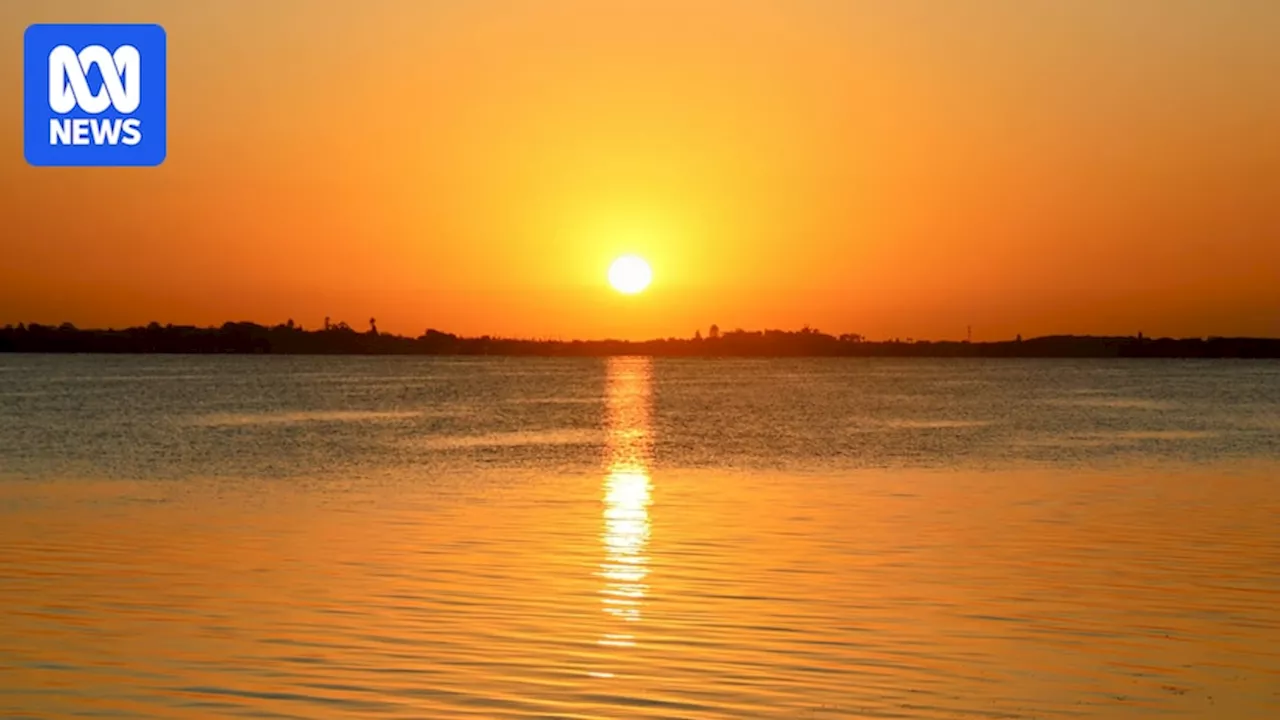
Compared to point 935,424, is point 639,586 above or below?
above

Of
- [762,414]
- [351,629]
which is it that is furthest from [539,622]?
[762,414]

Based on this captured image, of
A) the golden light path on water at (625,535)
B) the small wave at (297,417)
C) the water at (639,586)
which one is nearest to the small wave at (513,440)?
the golden light path on water at (625,535)

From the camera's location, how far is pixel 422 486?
40969mm

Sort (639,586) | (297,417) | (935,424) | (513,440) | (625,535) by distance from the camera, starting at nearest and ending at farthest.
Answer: (639,586)
(625,535)
(513,440)
(935,424)
(297,417)

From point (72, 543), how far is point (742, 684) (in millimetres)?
15626

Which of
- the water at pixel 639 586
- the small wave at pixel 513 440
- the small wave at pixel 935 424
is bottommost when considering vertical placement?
the small wave at pixel 935 424

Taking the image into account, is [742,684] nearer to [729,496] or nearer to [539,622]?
[539,622]

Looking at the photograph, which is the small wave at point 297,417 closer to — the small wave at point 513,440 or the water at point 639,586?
the small wave at point 513,440

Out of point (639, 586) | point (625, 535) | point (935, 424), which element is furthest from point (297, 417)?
point (639, 586)

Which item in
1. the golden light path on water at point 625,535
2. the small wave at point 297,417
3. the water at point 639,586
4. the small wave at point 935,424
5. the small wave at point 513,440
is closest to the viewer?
the water at point 639,586

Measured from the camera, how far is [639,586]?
21281mm

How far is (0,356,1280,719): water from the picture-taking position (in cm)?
1457

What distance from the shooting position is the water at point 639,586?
1457cm

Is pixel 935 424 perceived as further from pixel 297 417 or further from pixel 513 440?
pixel 297 417
